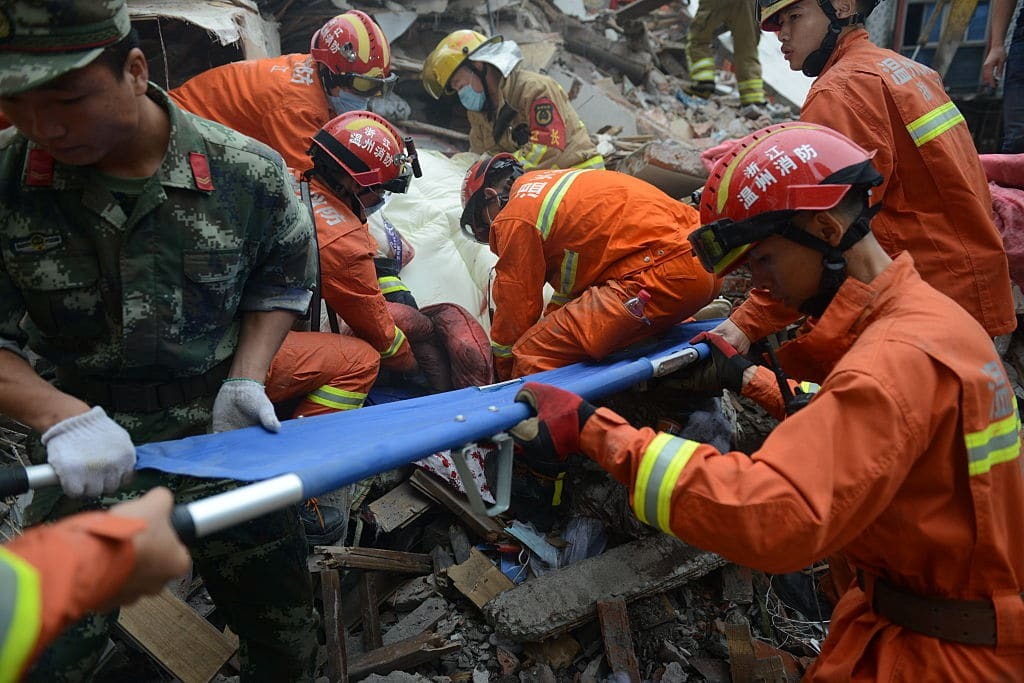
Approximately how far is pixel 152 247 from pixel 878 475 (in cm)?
174

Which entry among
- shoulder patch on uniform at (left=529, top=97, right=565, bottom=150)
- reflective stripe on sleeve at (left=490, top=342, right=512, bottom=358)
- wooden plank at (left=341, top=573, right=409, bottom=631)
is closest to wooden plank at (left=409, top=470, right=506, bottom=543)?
wooden plank at (left=341, top=573, right=409, bottom=631)

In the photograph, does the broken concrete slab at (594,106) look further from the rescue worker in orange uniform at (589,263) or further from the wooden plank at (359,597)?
the wooden plank at (359,597)

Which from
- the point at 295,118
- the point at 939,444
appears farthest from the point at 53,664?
the point at 295,118

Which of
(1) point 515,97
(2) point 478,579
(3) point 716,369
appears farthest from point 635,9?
(2) point 478,579

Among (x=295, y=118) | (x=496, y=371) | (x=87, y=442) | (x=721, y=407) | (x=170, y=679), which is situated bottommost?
(x=170, y=679)

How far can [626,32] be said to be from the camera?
9445 mm

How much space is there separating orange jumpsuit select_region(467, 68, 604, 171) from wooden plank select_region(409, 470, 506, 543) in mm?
3247

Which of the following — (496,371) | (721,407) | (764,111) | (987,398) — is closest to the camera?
(987,398)

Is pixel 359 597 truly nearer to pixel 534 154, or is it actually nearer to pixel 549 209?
pixel 549 209

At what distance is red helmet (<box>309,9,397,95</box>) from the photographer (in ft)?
16.6

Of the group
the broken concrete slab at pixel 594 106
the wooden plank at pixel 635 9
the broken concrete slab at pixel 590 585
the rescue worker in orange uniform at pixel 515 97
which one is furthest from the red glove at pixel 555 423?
the wooden plank at pixel 635 9

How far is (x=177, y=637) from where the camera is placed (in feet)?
9.36

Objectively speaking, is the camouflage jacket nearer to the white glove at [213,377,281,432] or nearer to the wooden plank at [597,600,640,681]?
the white glove at [213,377,281,432]

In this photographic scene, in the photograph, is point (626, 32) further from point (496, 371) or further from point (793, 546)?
point (793, 546)
